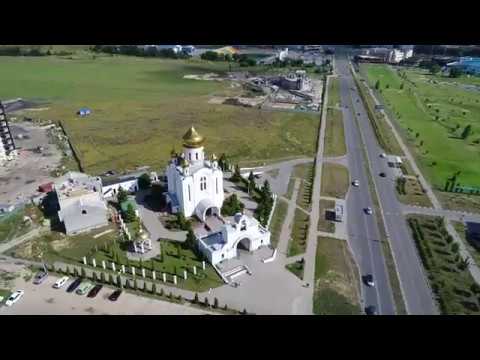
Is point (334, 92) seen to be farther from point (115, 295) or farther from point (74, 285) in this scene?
point (74, 285)

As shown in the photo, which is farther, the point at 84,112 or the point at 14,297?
the point at 84,112

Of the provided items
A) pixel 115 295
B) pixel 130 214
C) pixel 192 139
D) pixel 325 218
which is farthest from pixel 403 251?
pixel 130 214

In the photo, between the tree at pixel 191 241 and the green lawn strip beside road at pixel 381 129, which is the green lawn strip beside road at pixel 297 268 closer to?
the tree at pixel 191 241

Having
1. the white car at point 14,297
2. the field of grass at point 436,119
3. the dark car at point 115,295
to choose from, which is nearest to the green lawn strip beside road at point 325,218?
the field of grass at point 436,119

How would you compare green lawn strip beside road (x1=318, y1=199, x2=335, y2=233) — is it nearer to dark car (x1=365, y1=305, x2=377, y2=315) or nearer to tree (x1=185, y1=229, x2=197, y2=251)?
dark car (x1=365, y1=305, x2=377, y2=315)
